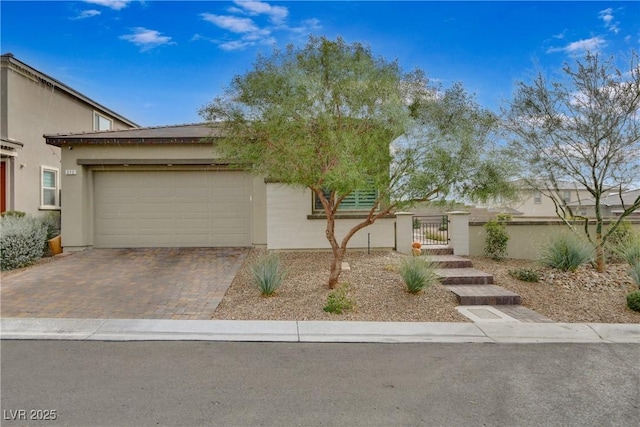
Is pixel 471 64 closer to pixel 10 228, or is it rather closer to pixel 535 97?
pixel 535 97

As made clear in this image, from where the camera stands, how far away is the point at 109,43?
1313cm

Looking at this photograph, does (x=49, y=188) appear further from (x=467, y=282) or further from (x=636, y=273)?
(x=636, y=273)

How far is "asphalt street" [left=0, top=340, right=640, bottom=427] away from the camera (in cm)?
355

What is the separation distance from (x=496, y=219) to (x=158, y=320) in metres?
10.4

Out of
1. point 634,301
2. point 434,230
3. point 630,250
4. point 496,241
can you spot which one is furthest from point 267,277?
point 630,250

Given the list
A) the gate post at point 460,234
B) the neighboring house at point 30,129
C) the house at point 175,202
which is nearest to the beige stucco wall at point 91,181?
the house at point 175,202

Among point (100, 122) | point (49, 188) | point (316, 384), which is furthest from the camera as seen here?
point (100, 122)

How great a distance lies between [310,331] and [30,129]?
15435 millimetres

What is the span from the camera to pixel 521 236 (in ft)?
39.5

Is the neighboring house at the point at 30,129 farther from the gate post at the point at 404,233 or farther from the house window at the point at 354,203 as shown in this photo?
the gate post at the point at 404,233

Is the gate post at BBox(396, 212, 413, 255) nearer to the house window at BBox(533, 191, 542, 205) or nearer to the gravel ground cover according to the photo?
the gravel ground cover

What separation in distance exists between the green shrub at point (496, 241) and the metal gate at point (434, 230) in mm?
1296

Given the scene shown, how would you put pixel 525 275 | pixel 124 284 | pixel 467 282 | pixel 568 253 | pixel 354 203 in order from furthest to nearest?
pixel 354 203
pixel 568 253
pixel 525 275
pixel 467 282
pixel 124 284

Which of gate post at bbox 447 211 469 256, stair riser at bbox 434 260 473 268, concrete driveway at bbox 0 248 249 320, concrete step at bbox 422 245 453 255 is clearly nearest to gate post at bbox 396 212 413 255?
concrete step at bbox 422 245 453 255
